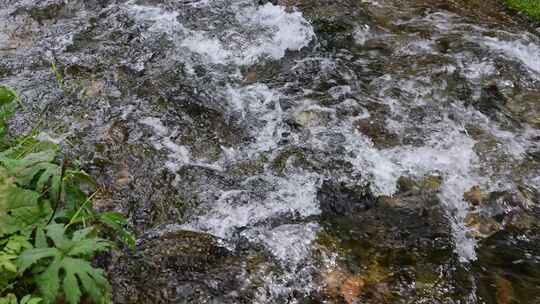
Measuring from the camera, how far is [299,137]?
514cm

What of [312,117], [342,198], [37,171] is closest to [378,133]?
[312,117]

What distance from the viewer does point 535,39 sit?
665 centimetres

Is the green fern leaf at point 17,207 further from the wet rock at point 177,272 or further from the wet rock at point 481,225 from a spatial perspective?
the wet rock at point 481,225

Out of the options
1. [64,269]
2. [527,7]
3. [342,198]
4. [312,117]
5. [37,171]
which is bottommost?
[342,198]

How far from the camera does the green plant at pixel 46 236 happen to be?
260cm

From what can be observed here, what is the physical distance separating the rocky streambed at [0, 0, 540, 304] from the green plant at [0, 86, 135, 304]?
618mm

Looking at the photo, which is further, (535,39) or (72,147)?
(535,39)

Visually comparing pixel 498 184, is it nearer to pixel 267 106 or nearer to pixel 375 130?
pixel 375 130

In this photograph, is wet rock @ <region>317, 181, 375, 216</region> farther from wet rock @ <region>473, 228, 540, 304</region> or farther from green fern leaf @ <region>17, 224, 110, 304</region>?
green fern leaf @ <region>17, 224, 110, 304</region>

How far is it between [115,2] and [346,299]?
19.1ft

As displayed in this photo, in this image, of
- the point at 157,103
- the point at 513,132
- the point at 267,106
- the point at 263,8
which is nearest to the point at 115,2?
the point at 263,8

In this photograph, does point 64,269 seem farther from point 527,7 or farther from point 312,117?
point 527,7

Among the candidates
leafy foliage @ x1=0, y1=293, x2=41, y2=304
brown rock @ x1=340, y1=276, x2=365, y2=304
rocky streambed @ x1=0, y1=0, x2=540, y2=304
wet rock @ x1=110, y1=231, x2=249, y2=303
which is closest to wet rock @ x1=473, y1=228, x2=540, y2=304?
rocky streambed @ x1=0, y1=0, x2=540, y2=304

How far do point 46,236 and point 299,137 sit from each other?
288 centimetres
